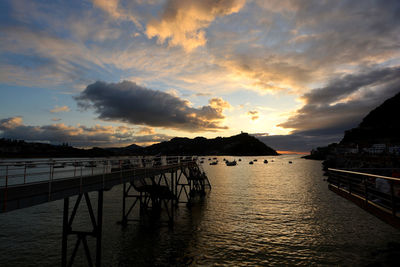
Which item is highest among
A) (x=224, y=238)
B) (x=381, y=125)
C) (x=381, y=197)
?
(x=381, y=125)

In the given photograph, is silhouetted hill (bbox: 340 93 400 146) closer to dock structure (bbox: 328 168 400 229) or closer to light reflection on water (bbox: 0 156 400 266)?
light reflection on water (bbox: 0 156 400 266)

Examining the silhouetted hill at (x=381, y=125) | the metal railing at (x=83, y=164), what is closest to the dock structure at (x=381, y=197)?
the metal railing at (x=83, y=164)

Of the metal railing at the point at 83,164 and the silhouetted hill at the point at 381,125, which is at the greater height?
the silhouetted hill at the point at 381,125

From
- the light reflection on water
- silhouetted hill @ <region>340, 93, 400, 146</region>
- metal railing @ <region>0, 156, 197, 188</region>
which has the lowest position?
the light reflection on water

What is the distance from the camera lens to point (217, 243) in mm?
18219

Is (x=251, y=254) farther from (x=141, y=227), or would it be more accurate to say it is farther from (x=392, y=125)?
(x=392, y=125)

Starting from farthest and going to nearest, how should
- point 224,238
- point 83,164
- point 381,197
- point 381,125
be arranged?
point 381,125 < point 83,164 < point 224,238 < point 381,197

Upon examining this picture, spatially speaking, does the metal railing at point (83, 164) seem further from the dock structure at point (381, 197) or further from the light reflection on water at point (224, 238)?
the dock structure at point (381, 197)

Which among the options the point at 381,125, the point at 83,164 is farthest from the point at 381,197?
the point at 381,125

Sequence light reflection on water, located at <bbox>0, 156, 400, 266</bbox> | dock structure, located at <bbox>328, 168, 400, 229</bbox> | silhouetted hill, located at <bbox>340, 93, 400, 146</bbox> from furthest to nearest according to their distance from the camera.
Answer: silhouetted hill, located at <bbox>340, 93, 400, 146</bbox> → light reflection on water, located at <bbox>0, 156, 400, 266</bbox> → dock structure, located at <bbox>328, 168, 400, 229</bbox>

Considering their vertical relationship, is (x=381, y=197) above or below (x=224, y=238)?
above

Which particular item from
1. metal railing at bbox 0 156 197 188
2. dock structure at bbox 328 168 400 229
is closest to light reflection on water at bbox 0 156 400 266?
metal railing at bbox 0 156 197 188

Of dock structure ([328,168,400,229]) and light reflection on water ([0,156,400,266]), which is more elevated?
dock structure ([328,168,400,229])

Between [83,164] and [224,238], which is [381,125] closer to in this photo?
[224,238]
